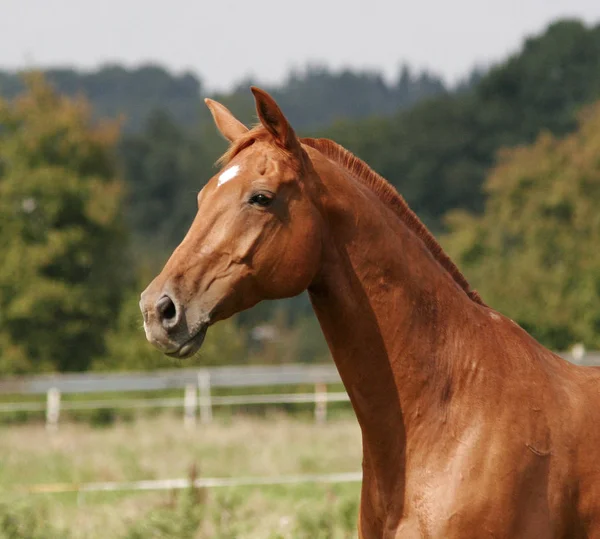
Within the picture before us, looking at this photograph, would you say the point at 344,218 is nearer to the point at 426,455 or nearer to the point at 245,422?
the point at 426,455

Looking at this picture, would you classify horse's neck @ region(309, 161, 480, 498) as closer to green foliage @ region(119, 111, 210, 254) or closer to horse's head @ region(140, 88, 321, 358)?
horse's head @ region(140, 88, 321, 358)

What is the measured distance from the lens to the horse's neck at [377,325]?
396 cm

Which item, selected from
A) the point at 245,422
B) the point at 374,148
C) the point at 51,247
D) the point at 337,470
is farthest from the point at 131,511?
the point at 374,148

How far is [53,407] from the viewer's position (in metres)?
18.6

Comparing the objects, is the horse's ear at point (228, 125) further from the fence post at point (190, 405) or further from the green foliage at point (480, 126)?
the green foliage at point (480, 126)

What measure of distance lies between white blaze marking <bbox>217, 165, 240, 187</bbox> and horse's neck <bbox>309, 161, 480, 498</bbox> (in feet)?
1.12

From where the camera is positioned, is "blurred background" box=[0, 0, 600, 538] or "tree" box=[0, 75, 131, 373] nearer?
"blurred background" box=[0, 0, 600, 538]

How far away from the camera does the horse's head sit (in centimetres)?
372

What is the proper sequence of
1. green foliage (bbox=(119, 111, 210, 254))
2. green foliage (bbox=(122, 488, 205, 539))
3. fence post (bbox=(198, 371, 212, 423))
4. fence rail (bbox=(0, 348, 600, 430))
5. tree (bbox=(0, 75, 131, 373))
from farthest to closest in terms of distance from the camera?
green foliage (bbox=(119, 111, 210, 254)) → tree (bbox=(0, 75, 131, 373)) → fence rail (bbox=(0, 348, 600, 430)) → fence post (bbox=(198, 371, 212, 423)) → green foliage (bbox=(122, 488, 205, 539))

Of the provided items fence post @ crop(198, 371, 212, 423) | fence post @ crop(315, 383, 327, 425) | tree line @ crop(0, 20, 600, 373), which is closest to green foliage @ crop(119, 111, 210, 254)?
tree line @ crop(0, 20, 600, 373)

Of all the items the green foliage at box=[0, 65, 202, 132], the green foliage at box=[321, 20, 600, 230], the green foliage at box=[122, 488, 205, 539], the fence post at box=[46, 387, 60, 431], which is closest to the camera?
the green foliage at box=[122, 488, 205, 539]

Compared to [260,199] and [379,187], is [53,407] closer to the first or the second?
[379,187]

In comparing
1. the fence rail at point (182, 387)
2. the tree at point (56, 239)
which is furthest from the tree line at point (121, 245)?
the fence rail at point (182, 387)

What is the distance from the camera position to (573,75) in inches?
2547
